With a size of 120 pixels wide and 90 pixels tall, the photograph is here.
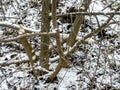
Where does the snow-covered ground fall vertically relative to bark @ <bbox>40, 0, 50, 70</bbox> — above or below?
below

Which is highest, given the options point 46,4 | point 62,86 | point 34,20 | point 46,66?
point 46,4

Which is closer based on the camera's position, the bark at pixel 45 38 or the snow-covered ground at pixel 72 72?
the bark at pixel 45 38

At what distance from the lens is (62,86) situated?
3.28m

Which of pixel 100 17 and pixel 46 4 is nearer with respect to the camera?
pixel 46 4

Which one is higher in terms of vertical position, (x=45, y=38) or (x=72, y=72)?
(x=45, y=38)

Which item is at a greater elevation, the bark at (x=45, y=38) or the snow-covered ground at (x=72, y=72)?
the bark at (x=45, y=38)

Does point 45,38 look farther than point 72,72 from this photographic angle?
No

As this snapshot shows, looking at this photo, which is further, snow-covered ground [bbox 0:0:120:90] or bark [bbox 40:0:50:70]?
snow-covered ground [bbox 0:0:120:90]

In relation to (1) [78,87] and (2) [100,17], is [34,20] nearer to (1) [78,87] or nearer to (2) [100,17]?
(2) [100,17]

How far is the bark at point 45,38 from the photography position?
102 inches

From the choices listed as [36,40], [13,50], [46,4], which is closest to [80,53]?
[36,40]

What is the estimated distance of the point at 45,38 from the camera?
292cm

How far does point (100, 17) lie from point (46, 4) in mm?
1813

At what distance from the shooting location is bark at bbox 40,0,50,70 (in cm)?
259
